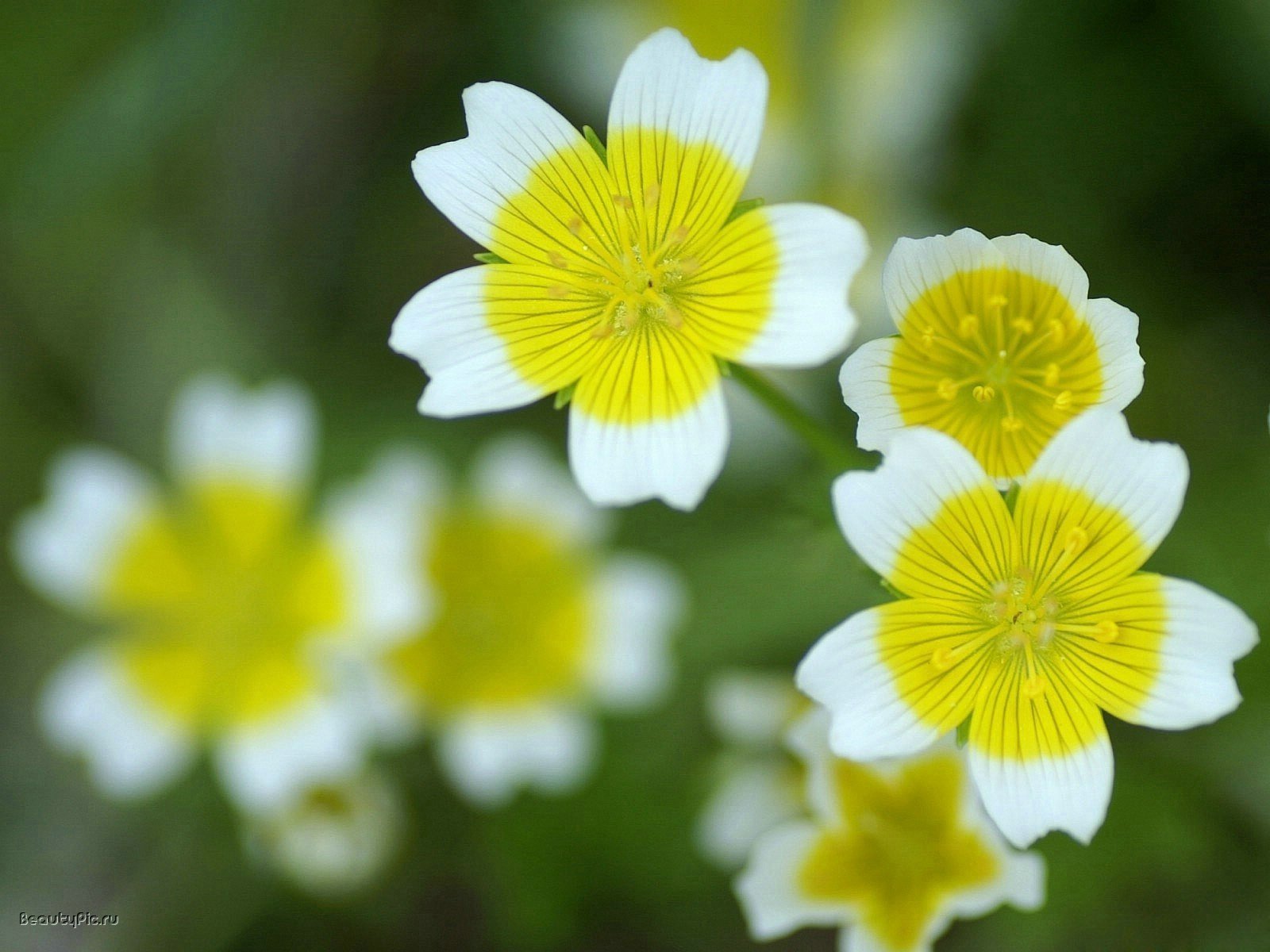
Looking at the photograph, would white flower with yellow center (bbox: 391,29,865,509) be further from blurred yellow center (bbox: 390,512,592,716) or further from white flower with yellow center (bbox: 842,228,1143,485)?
blurred yellow center (bbox: 390,512,592,716)

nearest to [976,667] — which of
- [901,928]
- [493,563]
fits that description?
[901,928]

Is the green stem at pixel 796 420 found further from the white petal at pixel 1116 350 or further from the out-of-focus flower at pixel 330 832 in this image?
the out-of-focus flower at pixel 330 832

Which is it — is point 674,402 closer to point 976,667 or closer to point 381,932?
point 976,667

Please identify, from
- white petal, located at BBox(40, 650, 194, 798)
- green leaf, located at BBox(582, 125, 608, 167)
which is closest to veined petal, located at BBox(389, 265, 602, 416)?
green leaf, located at BBox(582, 125, 608, 167)

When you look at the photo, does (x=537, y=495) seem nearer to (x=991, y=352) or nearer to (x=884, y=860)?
(x=884, y=860)

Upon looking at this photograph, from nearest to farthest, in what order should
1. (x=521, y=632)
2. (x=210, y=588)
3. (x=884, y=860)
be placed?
(x=884, y=860) → (x=521, y=632) → (x=210, y=588)

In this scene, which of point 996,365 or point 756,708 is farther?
point 756,708

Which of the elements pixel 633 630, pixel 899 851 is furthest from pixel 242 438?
pixel 899 851
